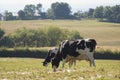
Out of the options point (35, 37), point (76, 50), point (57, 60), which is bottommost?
point (35, 37)

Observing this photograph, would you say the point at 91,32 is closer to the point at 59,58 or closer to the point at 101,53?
the point at 101,53

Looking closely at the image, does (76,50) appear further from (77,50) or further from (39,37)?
(39,37)

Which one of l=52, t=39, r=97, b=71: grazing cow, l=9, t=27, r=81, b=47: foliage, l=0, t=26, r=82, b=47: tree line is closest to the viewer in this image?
l=52, t=39, r=97, b=71: grazing cow

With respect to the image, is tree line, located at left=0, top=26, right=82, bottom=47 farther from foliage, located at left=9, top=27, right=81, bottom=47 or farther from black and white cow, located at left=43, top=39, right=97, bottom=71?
black and white cow, located at left=43, top=39, right=97, bottom=71

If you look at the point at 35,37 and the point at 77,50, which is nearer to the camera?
the point at 77,50

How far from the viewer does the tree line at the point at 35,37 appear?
139m

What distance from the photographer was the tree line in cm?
13862

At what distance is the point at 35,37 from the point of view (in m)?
142

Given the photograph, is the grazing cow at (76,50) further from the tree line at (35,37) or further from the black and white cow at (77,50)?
the tree line at (35,37)

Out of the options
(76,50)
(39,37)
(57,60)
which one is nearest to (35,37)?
(39,37)

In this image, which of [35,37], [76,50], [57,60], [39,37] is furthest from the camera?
[35,37]

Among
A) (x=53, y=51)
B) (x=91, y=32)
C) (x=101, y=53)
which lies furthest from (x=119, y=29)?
(x=53, y=51)

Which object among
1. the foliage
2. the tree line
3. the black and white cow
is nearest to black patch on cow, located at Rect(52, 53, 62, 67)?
the black and white cow

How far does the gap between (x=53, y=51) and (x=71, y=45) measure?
12.2 feet
